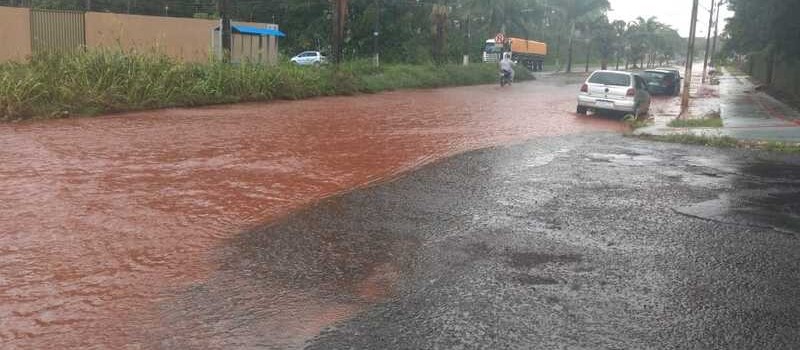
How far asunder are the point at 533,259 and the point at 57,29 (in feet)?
77.9

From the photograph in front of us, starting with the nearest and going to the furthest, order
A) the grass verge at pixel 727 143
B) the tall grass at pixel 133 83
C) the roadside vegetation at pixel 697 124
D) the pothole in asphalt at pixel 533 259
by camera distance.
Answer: the pothole in asphalt at pixel 533 259 < the grass verge at pixel 727 143 < the tall grass at pixel 133 83 < the roadside vegetation at pixel 697 124

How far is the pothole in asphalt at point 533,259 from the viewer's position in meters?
5.80

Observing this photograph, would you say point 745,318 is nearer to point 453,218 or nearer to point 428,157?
point 453,218

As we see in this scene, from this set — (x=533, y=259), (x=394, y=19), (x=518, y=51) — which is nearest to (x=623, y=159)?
(x=533, y=259)

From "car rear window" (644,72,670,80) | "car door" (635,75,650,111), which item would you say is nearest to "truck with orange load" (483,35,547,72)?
"car rear window" (644,72,670,80)

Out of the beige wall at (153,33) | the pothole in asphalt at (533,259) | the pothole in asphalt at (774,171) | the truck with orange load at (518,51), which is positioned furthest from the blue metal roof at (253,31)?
the pothole in asphalt at (533,259)

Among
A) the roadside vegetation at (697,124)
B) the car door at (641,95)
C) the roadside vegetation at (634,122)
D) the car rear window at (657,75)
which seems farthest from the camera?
the car rear window at (657,75)

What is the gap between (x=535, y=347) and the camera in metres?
4.14

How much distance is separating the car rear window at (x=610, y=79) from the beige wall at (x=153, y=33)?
1319cm

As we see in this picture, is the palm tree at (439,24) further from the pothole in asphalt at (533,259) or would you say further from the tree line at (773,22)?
the pothole in asphalt at (533,259)

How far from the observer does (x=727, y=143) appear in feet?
47.5

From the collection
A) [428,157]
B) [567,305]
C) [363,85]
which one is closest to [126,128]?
[428,157]

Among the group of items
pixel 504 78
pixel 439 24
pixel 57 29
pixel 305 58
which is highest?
pixel 439 24

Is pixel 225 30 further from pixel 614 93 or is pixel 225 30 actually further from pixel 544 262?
pixel 544 262
